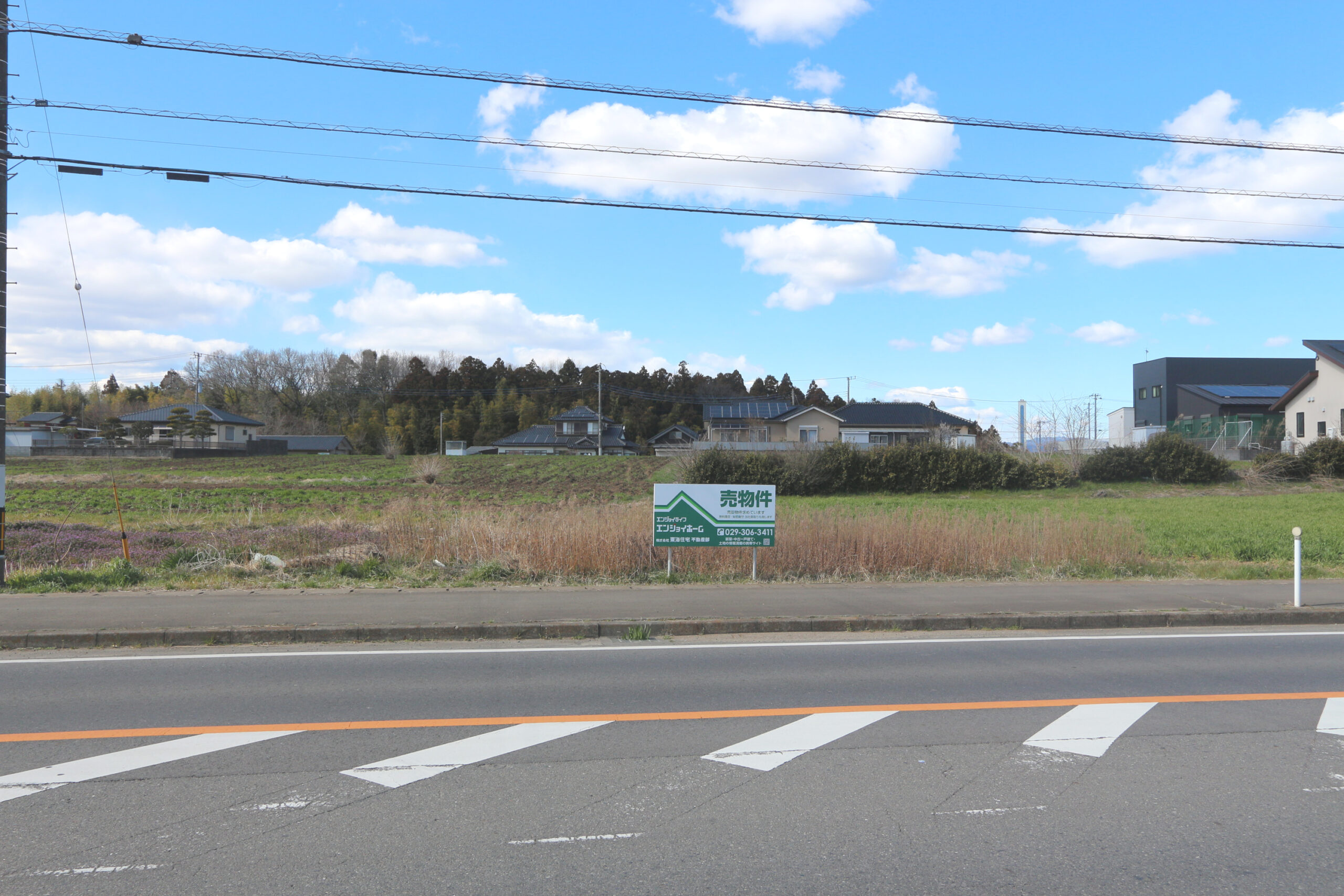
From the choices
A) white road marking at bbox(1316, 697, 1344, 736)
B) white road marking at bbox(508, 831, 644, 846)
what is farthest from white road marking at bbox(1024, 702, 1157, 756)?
white road marking at bbox(508, 831, 644, 846)

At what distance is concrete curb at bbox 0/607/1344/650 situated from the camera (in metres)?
8.94

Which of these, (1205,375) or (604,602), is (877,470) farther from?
(1205,375)

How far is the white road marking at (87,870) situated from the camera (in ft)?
12.3

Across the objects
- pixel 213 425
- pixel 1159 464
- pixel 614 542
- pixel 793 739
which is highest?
pixel 213 425

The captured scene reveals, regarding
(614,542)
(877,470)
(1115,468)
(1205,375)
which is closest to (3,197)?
(614,542)

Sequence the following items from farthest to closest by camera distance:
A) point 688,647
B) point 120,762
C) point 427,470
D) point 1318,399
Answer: point 1318,399 < point 427,470 < point 688,647 < point 120,762

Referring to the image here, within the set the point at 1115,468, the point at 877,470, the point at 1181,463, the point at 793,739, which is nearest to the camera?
the point at 793,739

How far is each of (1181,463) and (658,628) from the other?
39335 millimetres

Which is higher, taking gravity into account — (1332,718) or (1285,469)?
(1285,469)

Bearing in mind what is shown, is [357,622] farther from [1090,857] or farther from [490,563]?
[1090,857]

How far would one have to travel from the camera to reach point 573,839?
4145 millimetres

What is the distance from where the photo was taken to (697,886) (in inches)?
145

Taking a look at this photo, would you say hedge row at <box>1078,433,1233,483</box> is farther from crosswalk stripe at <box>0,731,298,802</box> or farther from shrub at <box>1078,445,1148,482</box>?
crosswalk stripe at <box>0,731,298,802</box>

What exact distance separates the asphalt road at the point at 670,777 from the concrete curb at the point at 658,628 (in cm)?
84
